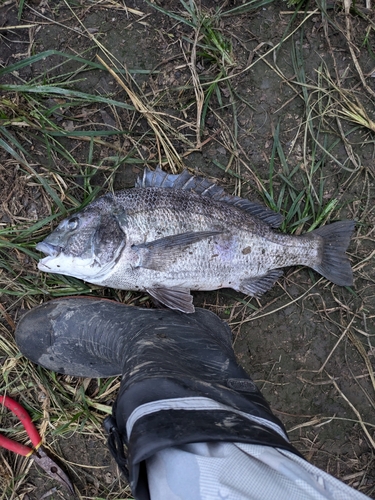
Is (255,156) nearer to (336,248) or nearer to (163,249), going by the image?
(336,248)

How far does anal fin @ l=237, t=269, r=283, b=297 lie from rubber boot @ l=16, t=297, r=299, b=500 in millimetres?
336

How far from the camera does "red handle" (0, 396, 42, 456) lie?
3170 mm

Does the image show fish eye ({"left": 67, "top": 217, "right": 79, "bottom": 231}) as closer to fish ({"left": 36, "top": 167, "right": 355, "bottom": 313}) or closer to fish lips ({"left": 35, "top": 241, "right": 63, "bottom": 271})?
fish ({"left": 36, "top": 167, "right": 355, "bottom": 313})

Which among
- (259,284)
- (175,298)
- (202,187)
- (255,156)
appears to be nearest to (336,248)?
(259,284)

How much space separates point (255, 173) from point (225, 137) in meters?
0.38

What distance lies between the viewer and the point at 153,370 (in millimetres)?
2256

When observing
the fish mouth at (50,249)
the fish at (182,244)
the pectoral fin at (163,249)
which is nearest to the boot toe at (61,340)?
the fish at (182,244)

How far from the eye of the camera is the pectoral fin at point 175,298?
3.06 metres

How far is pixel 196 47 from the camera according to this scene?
3375 mm

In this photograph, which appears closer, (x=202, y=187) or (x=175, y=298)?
(x=175, y=298)

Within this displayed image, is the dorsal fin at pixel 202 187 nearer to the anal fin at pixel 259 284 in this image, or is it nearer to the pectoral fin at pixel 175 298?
the anal fin at pixel 259 284

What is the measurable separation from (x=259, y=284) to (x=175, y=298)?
2.33 feet

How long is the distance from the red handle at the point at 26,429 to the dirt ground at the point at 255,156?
0.13 meters

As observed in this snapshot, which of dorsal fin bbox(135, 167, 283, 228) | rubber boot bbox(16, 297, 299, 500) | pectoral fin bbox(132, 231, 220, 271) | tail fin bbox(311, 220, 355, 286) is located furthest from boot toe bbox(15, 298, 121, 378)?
tail fin bbox(311, 220, 355, 286)
